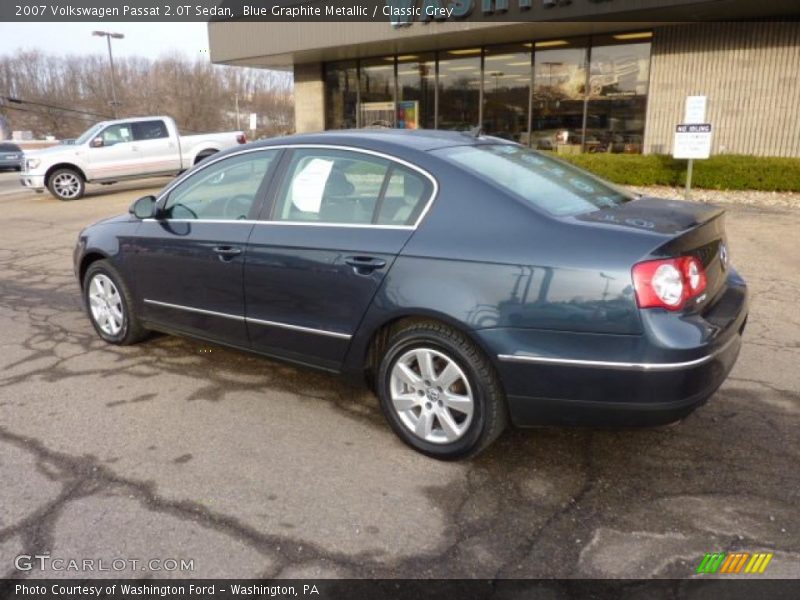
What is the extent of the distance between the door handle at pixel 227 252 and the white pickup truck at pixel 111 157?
1332 centimetres

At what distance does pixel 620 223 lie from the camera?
291cm

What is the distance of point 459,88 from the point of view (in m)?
17.9

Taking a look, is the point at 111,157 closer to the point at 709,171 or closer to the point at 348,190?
the point at 709,171

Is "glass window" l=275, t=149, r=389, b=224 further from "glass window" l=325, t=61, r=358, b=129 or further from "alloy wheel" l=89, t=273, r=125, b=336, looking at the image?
"glass window" l=325, t=61, r=358, b=129

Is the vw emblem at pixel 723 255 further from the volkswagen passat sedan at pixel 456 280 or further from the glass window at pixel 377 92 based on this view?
the glass window at pixel 377 92

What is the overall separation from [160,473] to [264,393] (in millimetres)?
1009

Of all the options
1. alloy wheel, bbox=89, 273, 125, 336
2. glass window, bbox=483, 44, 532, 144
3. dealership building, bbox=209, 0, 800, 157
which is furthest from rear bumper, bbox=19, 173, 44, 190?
A: alloy wheel, bbox=89, 273, 125, 336

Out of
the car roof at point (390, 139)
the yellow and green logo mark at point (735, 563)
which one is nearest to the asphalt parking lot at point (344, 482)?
the yellow and green logo mark at point (735, 563)

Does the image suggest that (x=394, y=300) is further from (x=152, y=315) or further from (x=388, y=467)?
(x=152, y=315)

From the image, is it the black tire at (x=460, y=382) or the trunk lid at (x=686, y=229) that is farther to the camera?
the black tire at (x=460, y=382)

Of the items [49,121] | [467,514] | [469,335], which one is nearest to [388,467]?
[467,514]

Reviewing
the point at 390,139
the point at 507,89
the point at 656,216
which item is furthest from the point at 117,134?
the point at 656,216

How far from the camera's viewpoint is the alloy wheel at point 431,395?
311 cm

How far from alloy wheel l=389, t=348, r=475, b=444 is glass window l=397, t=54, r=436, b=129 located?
1612 centimetres
